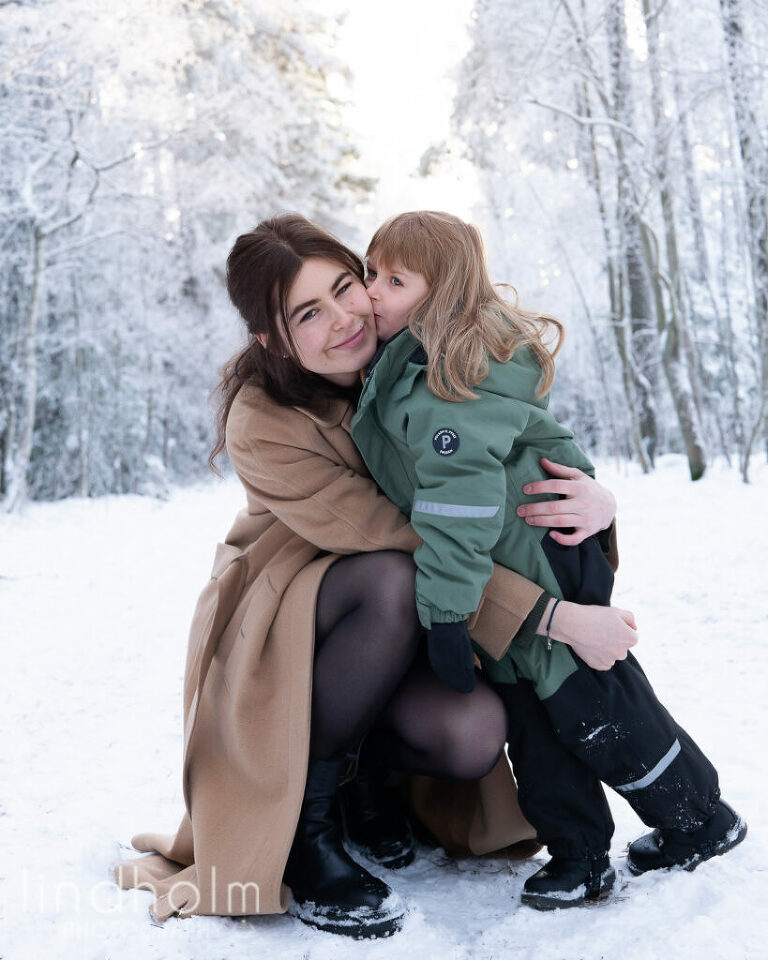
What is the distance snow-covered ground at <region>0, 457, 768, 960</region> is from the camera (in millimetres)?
1512

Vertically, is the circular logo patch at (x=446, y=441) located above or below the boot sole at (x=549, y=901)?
above

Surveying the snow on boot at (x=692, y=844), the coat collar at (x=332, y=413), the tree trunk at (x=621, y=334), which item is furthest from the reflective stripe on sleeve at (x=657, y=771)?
the tree trunk at (x=621, y=334)

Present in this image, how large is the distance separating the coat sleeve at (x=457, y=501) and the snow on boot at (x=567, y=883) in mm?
554

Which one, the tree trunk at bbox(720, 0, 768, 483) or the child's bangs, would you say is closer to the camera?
the child's bangs

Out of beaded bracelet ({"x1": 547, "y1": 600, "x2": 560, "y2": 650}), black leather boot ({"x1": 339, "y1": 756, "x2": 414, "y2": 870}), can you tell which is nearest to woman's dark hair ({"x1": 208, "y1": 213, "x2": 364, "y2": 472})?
beaded bracelet ({"x1": 547, "y1": 600, "x2": 560, "y2": 650})

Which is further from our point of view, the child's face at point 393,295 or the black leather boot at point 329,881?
the child's face at point 393,295

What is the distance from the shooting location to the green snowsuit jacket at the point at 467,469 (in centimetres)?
159

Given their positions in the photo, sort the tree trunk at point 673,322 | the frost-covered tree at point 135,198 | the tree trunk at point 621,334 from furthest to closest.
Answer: the tree trunk at point 621,334, the frost-covered tree at point 135,198, the tree trunk at point 673,322

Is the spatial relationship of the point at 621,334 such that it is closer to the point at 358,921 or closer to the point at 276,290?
the point at 276,290

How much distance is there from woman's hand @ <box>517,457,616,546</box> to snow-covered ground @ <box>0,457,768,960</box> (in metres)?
0.69

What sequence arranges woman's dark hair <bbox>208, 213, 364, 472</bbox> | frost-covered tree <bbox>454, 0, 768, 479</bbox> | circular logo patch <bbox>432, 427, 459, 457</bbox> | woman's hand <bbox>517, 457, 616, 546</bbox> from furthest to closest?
frost-covered tree <bbox>454, 0, 768, 479</bbox>, woman's dark hair <bbox>208, 213, 364, 472</bbox>, woman's hand <bbox>517, 457, 616, 546</bbox>, circular logo patch <bbox>432, 427, 459, 457</bbox>

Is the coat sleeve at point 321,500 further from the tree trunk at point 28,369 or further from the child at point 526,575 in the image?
the tree trunk at point 28,369

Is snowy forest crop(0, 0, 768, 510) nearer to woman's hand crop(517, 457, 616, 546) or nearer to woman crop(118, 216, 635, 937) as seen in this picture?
woman's hand crop(517, 457, 616, 546)

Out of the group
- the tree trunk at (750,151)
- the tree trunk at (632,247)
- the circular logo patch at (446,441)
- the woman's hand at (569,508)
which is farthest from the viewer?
the tree trunk at (632,247)
